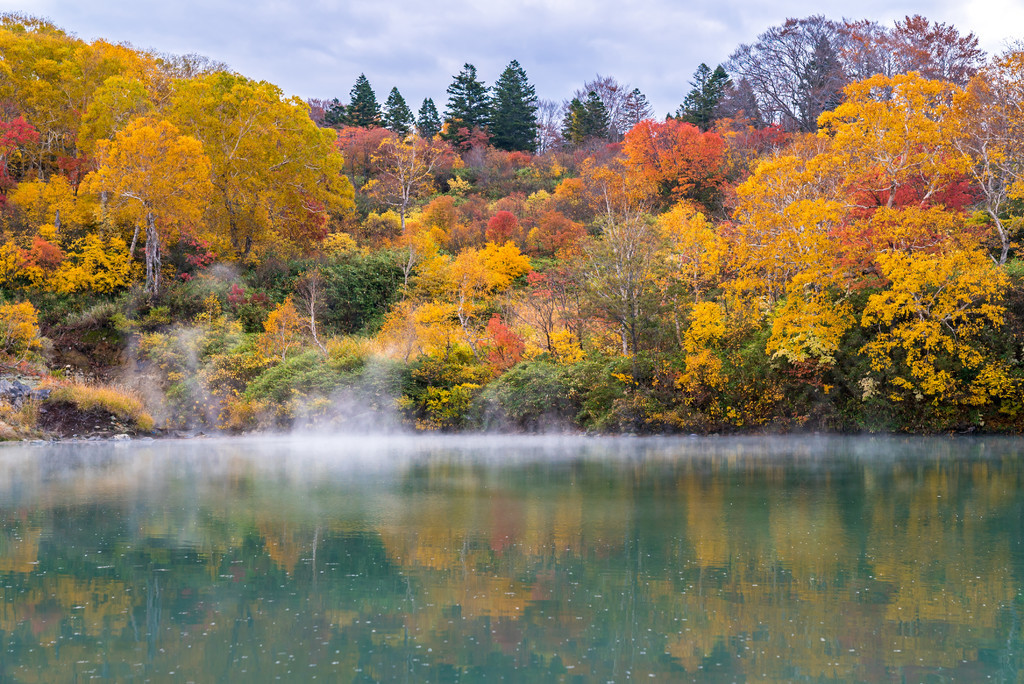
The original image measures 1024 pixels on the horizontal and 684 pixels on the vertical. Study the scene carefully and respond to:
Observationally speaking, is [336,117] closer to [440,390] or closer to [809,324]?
[440,390]

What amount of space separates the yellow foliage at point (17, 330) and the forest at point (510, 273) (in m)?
0.10

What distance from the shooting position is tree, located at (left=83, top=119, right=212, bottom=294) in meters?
31.8

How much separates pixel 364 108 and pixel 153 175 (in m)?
32.4

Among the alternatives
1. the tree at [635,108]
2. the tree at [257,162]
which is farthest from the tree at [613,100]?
the tree at [257,162]

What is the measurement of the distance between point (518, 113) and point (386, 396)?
40.5 meters

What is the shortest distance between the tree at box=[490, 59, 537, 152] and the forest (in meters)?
18.9

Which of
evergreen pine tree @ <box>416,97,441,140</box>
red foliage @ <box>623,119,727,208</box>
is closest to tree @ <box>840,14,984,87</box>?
red foliage @ <box>623,119,727,208</box>

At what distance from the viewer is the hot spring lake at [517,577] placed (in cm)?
596

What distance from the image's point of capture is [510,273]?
1468 inches

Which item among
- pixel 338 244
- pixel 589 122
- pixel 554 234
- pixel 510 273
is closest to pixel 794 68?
pixel 589 122

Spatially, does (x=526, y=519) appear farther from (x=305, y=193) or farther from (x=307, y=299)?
(x=305, y=193)

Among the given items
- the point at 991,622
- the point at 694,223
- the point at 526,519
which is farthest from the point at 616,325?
the point at 991,622

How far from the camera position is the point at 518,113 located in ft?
208

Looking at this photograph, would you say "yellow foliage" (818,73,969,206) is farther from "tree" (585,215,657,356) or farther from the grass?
the grass
